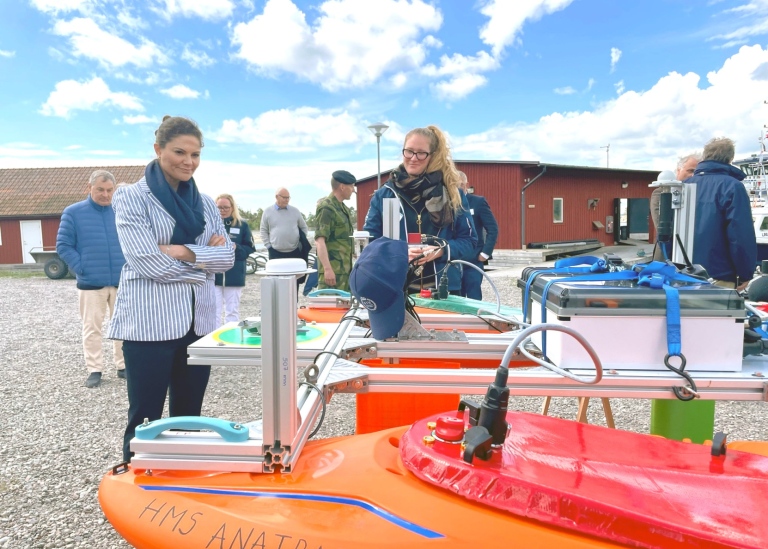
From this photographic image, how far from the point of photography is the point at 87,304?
4.65 m

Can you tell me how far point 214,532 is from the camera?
118cm

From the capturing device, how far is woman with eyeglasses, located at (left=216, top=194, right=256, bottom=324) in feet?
19.3

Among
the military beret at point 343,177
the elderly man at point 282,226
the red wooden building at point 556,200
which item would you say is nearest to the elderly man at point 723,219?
the military beret at point 343,177

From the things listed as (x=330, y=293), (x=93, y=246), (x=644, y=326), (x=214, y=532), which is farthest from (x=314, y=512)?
(x=93, y=246)

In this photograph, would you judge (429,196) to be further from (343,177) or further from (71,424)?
(71,424)

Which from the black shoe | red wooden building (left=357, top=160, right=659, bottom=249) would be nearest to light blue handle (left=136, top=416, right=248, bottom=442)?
the black shoe

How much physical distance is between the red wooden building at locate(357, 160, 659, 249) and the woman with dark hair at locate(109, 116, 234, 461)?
15149 millimetres

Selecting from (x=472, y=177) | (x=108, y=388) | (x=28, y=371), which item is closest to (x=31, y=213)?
(x=472, y=177)

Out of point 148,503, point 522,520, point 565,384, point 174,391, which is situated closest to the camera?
point 522,520

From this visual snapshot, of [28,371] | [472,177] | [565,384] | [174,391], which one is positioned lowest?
[28,371]

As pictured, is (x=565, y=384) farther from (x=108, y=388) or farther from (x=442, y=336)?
(x=108, y=388)

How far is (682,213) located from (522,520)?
1.83 meters

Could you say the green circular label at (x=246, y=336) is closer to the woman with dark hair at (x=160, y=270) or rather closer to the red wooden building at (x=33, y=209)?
the woman with dark hair at (x=160, y=270)

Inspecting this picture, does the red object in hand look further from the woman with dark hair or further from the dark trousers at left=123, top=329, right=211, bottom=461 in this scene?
the dark trousers at left=123, top=329, right=211, bottom=461
